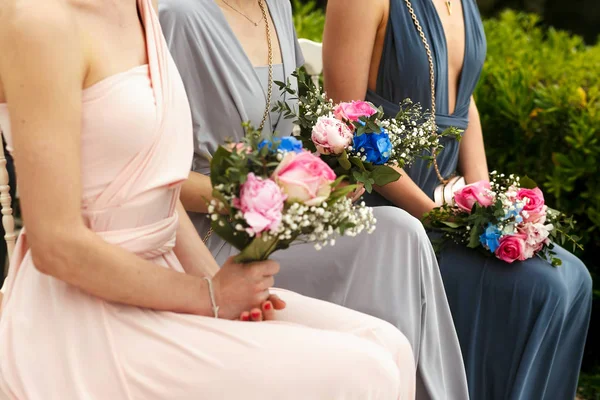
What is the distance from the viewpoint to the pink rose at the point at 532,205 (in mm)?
2742

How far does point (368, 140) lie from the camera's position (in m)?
2.34

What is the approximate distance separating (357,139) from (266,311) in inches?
22.4

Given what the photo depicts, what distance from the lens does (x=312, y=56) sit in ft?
12.8

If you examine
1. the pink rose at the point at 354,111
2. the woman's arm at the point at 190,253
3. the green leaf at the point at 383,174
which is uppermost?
the pink rose at the point at 354,111

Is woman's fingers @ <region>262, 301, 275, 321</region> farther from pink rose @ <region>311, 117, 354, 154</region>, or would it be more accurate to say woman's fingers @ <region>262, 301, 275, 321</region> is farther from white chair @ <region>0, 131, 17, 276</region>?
white chair @ <region>0, 131, 17, 276</region>

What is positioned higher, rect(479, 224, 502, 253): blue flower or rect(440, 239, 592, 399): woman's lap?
rect(479, 224, 502, 253): blue flower

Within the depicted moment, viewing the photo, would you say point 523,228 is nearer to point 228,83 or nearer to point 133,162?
point 228,83

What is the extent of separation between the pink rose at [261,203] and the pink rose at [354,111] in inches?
26.5

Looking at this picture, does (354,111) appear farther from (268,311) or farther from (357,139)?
(268,311)

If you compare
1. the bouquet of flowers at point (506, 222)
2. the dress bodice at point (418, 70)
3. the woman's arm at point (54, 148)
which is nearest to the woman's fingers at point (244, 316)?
A: the woman's arm at point (54, 148)

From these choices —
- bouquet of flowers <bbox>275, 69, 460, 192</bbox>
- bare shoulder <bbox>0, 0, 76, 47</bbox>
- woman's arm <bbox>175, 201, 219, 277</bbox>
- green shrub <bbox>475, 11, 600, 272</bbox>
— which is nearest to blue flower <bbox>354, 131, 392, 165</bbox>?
bouquet of flowers <bbox>275, 69, 460, 192</bbox>

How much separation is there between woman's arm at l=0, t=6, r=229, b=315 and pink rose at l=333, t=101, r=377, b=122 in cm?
79

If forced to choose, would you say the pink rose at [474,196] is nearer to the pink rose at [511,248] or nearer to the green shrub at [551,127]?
the pink rose at [511,248]

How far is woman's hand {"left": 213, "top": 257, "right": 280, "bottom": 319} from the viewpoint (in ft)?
6.47
